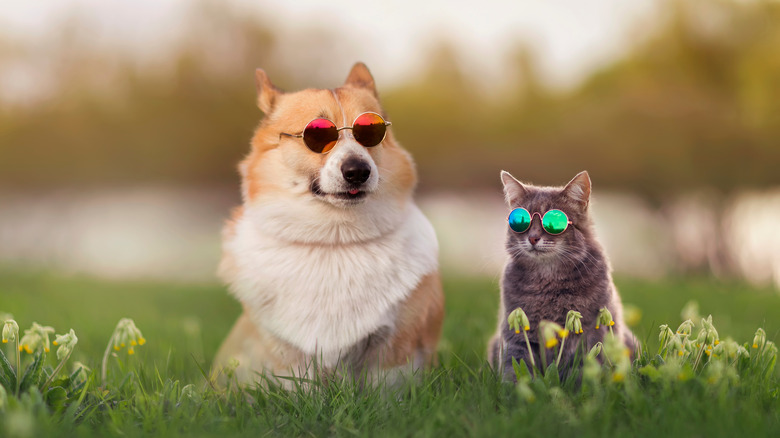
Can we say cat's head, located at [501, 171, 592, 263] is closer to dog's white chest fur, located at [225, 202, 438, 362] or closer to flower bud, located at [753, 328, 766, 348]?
dog's white chest fur, located at [225, 202, 438, 362]

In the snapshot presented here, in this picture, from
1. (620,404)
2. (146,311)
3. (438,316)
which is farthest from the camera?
(146,311)

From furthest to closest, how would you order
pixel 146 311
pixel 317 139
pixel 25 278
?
pixel 25 278 < pixel 146 311 < pixel 317 139

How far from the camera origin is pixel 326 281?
3.08 meters

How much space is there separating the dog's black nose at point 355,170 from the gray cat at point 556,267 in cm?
61

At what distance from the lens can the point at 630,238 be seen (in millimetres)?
10094

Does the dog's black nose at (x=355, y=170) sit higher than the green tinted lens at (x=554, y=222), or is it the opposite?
the dog's black nose at (x=355, y=170)

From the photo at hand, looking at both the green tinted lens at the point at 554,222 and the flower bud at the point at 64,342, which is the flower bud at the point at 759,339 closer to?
the green tinted lens at the point at 554,222

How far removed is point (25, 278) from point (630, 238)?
29.7 feet

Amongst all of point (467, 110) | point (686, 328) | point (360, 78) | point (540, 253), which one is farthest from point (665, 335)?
point (467, 110)

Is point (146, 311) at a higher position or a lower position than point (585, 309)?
lower

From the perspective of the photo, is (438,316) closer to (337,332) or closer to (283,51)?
(337,332)

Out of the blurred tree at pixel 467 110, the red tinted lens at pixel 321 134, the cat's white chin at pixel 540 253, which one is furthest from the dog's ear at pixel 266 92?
the blurred tree at pixel 467 110

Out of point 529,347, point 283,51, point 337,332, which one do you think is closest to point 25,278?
point 283,51

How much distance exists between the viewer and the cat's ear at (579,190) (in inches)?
102
